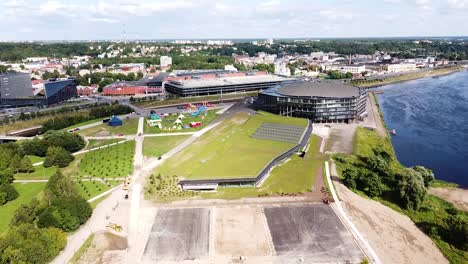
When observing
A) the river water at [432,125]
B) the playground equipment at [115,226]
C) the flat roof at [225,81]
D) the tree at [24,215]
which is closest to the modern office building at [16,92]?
the flat roof at [225,81]

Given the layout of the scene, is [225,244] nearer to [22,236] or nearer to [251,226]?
[251,226]

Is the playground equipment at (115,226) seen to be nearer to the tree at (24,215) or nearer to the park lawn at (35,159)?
the tree at (24,215)

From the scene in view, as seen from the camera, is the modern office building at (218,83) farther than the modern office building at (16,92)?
Yes

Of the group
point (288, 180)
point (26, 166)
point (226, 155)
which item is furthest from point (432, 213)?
point (26, 166)

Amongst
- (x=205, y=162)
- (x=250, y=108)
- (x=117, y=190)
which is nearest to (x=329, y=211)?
(x=205, y=162)

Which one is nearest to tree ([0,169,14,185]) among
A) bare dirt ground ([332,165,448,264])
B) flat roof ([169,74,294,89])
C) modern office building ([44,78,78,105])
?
bare dirt ground ([332,165,448,264])

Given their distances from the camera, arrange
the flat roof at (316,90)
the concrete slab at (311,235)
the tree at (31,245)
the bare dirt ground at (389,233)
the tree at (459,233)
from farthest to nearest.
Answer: the flat roof at (316,90), the tree at (459,233), the bare dirt ground at (389,233), the concrete slab at (311,235), the tree at (31,245)

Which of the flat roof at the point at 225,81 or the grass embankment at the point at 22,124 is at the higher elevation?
the flat roof at the point at 225,81

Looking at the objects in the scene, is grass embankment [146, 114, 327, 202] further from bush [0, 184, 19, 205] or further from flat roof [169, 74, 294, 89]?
flat roof [169, 74, 294, 89]
